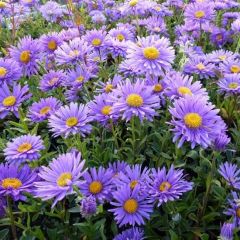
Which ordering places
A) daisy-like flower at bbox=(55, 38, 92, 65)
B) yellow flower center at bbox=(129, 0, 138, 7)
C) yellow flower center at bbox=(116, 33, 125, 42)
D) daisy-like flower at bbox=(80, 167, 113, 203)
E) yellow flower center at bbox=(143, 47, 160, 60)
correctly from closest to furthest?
daisy-like flower at bbox=(80, 167, 113, 203) → yellow flower center at bbox=(143, 47, 160, 60) → daisy-like flower at bbox=(55, 38, 92, 65) → yellow flower center at bbox=(116, 33, 125, 42) → yellow flower center at bbox=(129, 0, 138, 7)

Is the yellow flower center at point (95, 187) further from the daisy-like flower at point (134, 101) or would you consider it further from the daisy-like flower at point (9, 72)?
the daisy-like flower at point (9, 72)

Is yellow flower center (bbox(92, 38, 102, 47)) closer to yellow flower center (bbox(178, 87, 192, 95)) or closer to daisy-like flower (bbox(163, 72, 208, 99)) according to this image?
daisy-like flower (bbox(163, 72, 208, 99))

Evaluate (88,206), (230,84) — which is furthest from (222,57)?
(88,206)

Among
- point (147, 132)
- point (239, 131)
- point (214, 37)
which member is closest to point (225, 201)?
point (239, 131)

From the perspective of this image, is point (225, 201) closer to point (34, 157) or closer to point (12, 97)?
point (34, 157)

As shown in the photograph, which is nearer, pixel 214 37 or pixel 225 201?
pixel 225 201

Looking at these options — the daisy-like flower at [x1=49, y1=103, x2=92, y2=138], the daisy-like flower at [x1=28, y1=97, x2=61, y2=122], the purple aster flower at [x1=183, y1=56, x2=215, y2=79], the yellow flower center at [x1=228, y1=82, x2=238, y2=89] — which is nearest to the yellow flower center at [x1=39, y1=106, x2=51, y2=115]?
the daisy-like flower at [x1=28, y1=97, x2=61, y2=122]
